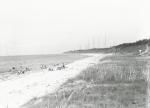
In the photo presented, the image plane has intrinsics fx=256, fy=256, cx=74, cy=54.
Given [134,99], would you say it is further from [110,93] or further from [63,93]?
[63,93]

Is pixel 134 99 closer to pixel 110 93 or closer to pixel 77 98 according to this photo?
pixel 110 93

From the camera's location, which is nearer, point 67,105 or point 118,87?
point 67,105

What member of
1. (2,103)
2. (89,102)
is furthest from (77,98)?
(2,103)

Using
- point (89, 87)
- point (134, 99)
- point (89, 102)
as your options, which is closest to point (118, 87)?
point (89, 87)

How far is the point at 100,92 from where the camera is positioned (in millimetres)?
14641

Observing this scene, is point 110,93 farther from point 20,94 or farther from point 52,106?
point 20,94

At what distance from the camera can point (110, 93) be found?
46.9ft

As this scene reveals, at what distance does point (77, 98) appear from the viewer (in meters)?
13.1

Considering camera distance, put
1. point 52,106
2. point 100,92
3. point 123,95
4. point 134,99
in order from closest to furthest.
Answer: point 52,106 < point 134,99 < point 123,95 < point 100,92

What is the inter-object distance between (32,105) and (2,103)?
6.45 feet

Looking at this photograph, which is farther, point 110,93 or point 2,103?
point 110,93

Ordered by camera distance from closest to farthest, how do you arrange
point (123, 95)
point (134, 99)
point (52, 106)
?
point (52, 106)
point (134, 99)
point (123, 95)

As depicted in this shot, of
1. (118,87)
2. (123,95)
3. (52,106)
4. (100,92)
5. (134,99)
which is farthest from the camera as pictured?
(118,87)

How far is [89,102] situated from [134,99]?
2.32m
